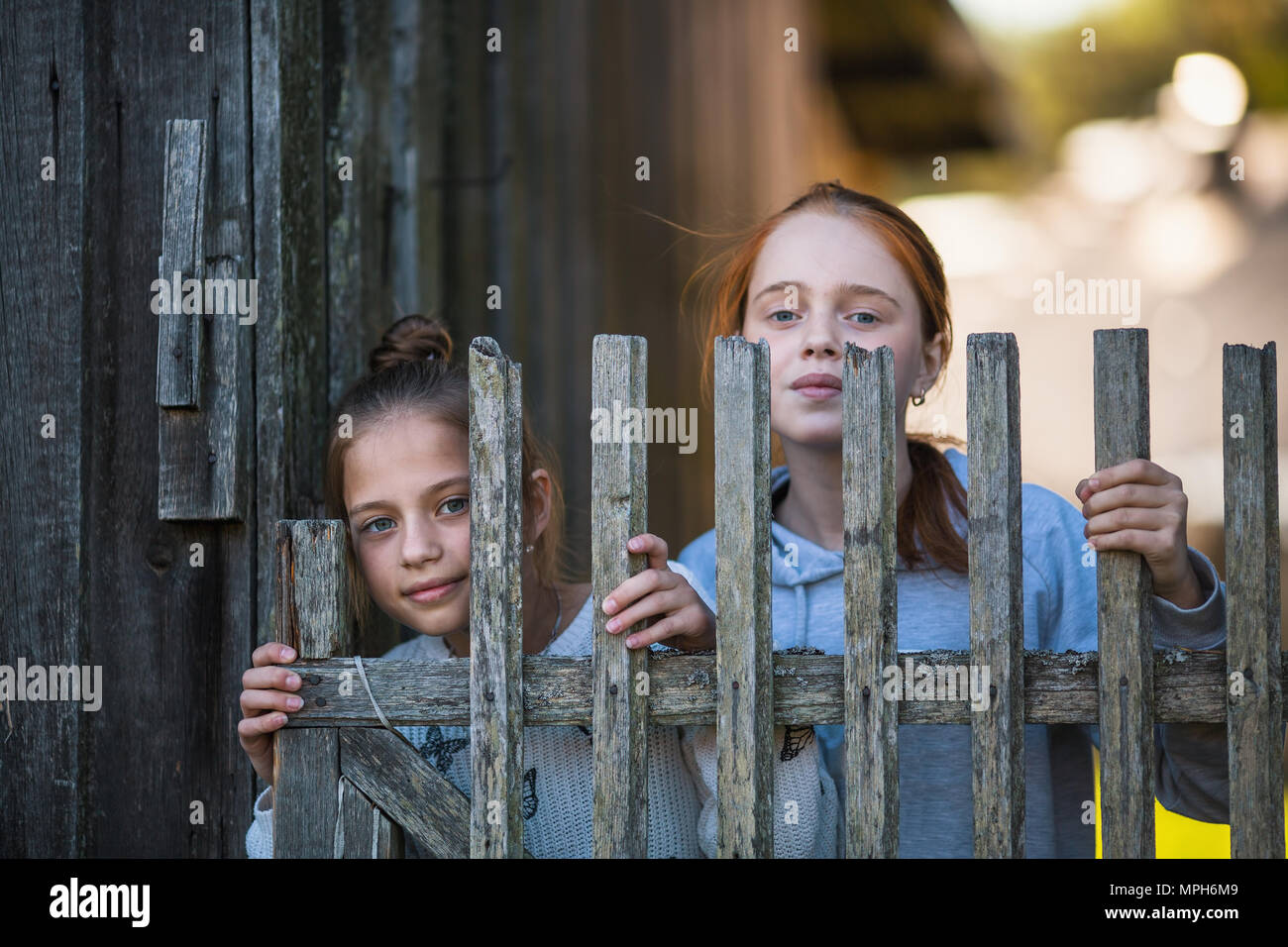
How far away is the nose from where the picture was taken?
232 centimetres

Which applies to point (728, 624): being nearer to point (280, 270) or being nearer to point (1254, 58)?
point (280, 270)

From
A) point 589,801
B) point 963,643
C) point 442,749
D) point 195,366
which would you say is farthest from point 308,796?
point 963,643

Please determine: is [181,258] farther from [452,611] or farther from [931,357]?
[931,357]

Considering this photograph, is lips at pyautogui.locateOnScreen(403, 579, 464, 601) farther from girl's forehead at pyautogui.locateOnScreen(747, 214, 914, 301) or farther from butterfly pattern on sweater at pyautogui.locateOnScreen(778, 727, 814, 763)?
girl's forehead at pyautogui.locateOnScreen(747, 214, 914, 301)

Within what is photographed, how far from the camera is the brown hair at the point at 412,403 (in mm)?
2490


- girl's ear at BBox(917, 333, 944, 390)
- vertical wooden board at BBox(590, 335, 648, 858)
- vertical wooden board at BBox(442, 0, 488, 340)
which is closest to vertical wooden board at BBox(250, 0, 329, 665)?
vertical wooden board at BBox(590, 335, 648, 858)

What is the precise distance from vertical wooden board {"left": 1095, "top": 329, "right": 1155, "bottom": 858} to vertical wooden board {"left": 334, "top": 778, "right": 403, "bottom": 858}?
1.11 meters

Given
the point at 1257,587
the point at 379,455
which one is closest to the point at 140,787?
the point at 379,455

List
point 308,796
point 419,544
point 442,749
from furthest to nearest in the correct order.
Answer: point 442,749 → point 419,544 → point 308,796

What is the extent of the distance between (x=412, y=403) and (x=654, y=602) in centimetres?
74

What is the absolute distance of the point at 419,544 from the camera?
2.33m

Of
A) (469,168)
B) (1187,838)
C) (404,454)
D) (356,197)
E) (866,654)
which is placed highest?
(469,168)

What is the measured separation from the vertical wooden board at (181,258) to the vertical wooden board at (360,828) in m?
0.88

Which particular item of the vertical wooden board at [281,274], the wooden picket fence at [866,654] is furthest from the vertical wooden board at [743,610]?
the vertical wooden board at [281,274]
